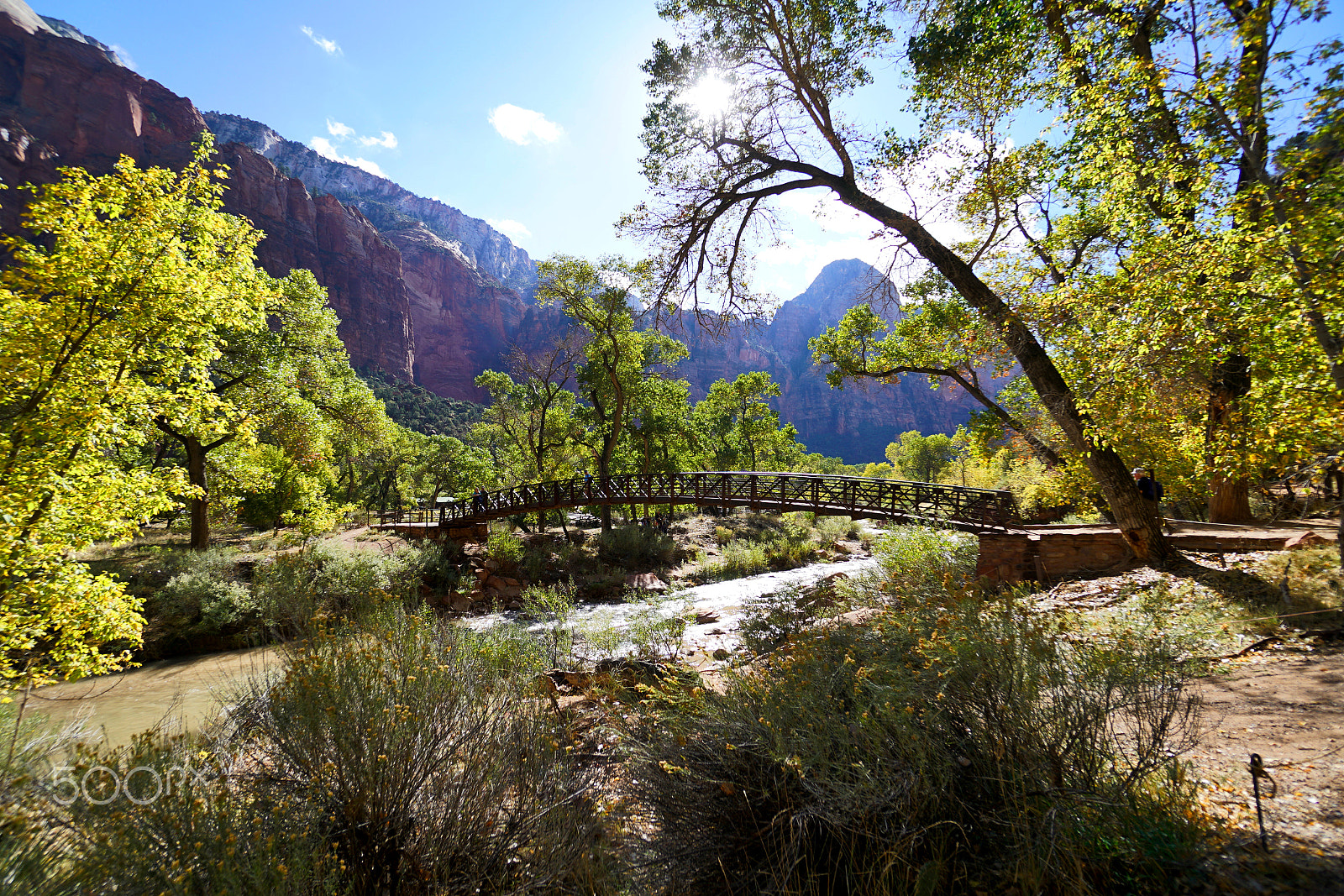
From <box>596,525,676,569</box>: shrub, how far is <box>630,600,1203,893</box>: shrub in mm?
15976

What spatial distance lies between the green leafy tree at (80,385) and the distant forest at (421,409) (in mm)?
72616

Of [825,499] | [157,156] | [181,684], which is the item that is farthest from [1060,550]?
[157,156]

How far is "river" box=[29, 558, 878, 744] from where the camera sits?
6477 mm

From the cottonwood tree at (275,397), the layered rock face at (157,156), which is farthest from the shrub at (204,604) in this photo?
the layered rock face at (157,156)

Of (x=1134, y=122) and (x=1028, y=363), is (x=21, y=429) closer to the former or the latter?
(x=1028, y=363)

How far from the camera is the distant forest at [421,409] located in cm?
8038

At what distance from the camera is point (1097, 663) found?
2867mm

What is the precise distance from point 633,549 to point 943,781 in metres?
17.7

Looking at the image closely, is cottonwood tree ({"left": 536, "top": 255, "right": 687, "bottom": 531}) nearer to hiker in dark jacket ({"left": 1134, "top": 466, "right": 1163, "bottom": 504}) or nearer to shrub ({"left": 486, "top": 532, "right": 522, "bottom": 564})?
shrub ({"left": 486, "top": 532, "right": 522, "bottom": 564})

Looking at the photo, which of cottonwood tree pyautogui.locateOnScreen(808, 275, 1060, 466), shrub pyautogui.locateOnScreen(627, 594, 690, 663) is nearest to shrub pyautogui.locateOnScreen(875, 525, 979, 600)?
cottonwood tree pyautogui.locateOnScreen(808, 275, 1060, 466)

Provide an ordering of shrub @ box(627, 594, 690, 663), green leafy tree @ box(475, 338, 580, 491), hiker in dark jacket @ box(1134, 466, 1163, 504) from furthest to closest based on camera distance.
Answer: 1. green leafy tree @ box(475, 338, 580, 491)
2. hiker in dark jacket @ box(1134, 466, 1163, 504)
3. shrub @ box(627, 594, 690, 663)

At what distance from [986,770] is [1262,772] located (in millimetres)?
1014

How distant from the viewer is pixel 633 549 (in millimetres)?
19688

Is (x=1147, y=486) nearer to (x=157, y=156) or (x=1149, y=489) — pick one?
(x=1149, y=489)
